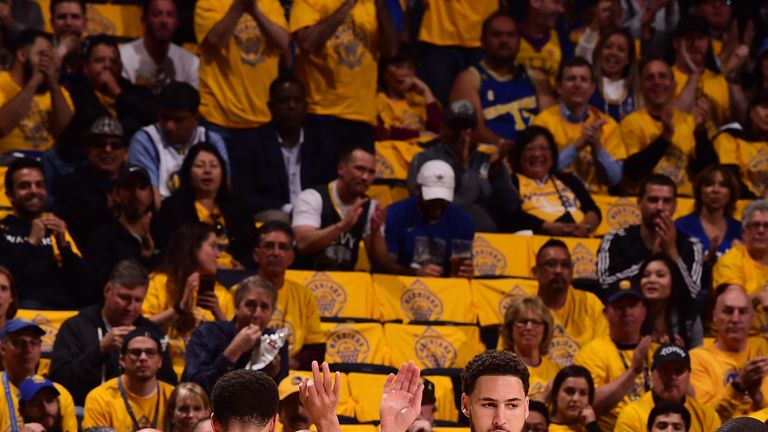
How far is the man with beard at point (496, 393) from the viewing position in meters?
6.11

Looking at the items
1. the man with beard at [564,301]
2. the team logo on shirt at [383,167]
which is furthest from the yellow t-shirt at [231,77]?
the man with beard at [564,301]

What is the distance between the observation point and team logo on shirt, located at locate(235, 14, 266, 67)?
13.0m

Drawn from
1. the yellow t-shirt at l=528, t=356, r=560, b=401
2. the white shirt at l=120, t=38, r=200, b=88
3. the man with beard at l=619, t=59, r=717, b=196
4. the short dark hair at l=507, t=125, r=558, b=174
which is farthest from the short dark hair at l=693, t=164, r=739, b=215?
the white shirt at l=120, t=38, r=200, b=88

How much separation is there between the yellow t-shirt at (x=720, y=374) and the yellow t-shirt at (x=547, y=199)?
2079 millimetres

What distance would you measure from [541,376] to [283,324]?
1.67 m

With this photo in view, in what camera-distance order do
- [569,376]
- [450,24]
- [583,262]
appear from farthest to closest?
[450,24] < [583,262] < [569,376]

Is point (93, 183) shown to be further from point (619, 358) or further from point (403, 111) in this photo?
point (619, 358)

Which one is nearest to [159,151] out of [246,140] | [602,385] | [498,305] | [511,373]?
[246,140]

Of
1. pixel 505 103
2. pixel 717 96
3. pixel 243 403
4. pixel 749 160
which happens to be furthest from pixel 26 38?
Answer: pixel 243 403

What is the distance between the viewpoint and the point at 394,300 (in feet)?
38.3

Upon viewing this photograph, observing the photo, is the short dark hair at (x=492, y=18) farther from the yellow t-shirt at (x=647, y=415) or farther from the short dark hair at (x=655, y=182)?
the yellow t-shirt at (x=647, y=415)

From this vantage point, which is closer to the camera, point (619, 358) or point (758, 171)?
point (619, 358)

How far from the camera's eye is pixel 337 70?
43.4 ft

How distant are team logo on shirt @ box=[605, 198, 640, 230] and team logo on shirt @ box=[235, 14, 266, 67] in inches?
119
